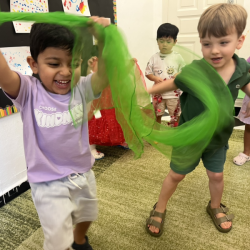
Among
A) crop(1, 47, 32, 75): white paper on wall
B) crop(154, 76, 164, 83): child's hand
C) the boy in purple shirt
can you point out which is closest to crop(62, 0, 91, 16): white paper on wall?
crop(1, 47, 32, 75): white paper on wall

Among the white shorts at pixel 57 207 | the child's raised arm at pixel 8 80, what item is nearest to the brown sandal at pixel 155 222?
the white shorts at pixel 57 207

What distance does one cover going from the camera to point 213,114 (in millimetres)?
852

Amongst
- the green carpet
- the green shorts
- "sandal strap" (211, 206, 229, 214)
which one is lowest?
the green carpet

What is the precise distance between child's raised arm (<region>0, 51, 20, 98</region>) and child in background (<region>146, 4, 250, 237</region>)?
1.66 ft

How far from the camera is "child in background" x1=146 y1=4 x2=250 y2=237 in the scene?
3.11 ft

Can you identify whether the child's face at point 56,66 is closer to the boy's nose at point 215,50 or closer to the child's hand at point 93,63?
the child's hand at point 93,63

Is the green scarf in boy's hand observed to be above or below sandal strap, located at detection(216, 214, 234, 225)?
above

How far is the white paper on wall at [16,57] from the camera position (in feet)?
4.61

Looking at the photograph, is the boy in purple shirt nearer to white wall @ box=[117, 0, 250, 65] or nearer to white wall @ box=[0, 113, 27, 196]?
white wall @ box=[0, 113, 27, 196]

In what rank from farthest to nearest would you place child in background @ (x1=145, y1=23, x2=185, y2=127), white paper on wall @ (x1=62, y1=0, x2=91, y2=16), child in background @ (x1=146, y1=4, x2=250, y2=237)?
child in background @ (x1=145, y1=23, x2=185, y2=127)
white paper on wall @ (x1=62, y1=0, x2=91, y2=16)
child in background @ (x1=146, y1=4, x2=250, y2=237)

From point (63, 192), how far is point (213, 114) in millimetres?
590

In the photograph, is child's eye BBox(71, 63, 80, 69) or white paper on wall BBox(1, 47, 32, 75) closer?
child's eye BBox(71, 63, 80, 69)

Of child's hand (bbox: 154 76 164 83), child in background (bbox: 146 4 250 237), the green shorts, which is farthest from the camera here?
child's hand (bbox: 154 76 164 83)

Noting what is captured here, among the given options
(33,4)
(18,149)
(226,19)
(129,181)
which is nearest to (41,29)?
(226,19)
